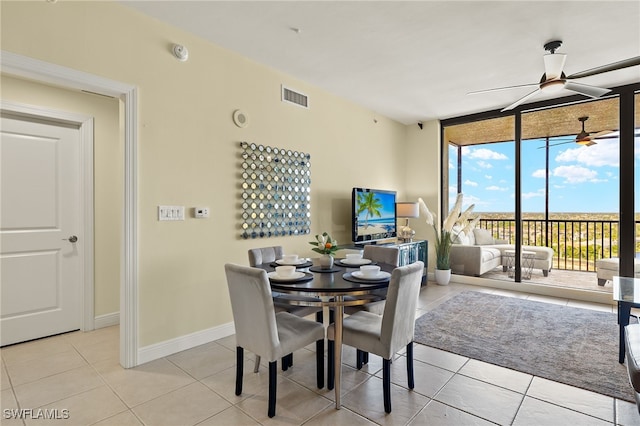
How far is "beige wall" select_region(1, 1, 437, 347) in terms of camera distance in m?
2.21

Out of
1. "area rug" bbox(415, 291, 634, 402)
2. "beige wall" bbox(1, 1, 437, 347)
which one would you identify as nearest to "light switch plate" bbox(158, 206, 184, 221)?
"beige wall" bbox(1, 1, 437, 347)

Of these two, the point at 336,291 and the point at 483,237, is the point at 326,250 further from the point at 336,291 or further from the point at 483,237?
the point at 483,237

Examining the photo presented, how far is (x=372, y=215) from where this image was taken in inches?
178

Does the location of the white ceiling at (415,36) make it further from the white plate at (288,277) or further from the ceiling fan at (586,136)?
the white plate at (288,277)

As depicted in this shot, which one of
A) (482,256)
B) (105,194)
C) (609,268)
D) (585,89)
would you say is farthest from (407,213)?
(105,194)

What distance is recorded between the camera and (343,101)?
4441 millimetres

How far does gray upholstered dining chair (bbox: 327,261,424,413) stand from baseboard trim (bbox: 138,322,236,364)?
1.35 m

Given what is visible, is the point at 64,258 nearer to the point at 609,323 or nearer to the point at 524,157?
the point at 609,323

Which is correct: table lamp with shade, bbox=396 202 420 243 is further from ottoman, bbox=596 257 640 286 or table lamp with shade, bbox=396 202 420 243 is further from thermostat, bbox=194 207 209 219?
thermostat, bbox=194 207 209 219

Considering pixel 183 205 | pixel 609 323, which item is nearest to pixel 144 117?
pixel 183 205

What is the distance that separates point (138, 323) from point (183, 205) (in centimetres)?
99

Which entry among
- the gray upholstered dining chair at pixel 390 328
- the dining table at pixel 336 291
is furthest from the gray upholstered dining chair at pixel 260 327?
the gray upholstered dining chair at pixel 390 328

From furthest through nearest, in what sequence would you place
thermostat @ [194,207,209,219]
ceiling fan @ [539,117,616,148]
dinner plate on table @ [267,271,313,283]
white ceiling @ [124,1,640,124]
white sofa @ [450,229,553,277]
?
white sofa @ [450,229,553,277] → ceiling fan @ [539,117,616,148] → thermostat @ [194,207,209,219] → white ceiling @ [124,1,640,124] → dinner plate on table @ [267,271,313,283]

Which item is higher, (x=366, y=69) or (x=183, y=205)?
(x=366, y=69)
